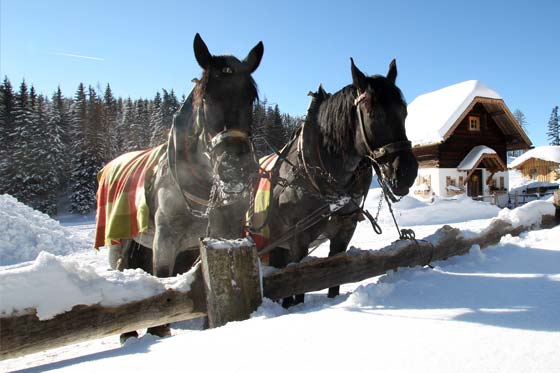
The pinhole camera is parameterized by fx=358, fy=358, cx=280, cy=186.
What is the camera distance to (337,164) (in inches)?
135

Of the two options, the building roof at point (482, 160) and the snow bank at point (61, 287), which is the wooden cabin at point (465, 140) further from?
the snow bank at point (61, 287)

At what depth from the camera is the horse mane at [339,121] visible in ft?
10.7

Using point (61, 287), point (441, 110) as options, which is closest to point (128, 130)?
point (441, 110)

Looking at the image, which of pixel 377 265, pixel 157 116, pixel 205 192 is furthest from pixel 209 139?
pixel 157 116

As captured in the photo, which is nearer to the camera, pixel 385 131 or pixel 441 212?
pixel 385 131

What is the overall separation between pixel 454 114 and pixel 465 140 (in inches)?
113

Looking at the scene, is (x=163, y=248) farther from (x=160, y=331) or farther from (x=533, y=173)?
(x=533, y=173)

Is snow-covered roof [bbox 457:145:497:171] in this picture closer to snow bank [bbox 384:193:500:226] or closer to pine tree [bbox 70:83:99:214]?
snow bank [bbox 384:193:500:226]

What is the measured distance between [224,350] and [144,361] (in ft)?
1.15

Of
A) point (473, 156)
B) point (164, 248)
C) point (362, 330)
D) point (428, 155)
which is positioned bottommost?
point (362, 330)

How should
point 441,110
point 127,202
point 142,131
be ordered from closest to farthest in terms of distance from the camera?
point 127,202
point 441,110
point 142,131

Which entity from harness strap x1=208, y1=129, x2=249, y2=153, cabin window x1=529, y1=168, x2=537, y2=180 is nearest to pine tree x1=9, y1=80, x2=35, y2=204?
harness strap x1=208, y1=129, x2=249, y2=153

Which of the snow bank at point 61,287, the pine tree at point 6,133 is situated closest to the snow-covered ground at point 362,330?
the snow bank at point 61,287

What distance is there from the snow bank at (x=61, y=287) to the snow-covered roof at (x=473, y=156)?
2214 cm
